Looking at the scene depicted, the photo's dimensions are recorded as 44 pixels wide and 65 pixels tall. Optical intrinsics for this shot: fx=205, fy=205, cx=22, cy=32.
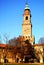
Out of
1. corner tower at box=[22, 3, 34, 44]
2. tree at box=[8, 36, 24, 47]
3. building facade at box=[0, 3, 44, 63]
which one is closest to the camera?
building facade at box=[0, 3, 44, 63]

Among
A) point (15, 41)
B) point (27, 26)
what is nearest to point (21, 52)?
point (15, 41)

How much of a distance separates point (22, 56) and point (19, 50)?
2.19 meters

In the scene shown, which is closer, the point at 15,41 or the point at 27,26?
the point at 15,41

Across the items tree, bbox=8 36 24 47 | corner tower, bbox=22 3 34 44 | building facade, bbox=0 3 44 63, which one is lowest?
building facade, bbox=0 3 44 63

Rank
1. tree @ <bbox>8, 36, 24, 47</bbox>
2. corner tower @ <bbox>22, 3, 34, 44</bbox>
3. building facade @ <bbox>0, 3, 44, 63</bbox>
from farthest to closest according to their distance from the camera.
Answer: corner tower @ <bbox>22, 3, 34, 44</bbox> < tree @ <bbox>8, 36, 24, 47</bbox> < building facade @ <bbox>0, 3, 44, 63</bbox>

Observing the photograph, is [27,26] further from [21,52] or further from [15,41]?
[21,52]

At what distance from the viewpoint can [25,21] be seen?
82125 mm

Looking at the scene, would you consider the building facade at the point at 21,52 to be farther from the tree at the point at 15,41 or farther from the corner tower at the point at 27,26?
the corner tower at the point at 27,26

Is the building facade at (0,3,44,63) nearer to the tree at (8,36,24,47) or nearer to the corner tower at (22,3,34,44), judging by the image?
the tree at (8,36,24,47)

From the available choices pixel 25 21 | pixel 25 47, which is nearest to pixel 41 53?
pixel 25 47

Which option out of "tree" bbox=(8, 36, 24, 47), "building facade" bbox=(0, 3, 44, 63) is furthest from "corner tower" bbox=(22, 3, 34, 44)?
"tree" bbox=(8, 36, 24, 47)

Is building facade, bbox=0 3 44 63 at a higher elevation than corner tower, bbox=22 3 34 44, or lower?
lower

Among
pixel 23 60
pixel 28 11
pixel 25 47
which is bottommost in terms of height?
pixel 23 60

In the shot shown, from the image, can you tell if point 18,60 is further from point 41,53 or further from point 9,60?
point 41,53
